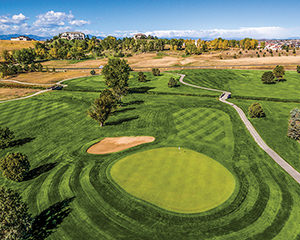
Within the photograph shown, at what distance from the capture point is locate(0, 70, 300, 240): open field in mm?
28266

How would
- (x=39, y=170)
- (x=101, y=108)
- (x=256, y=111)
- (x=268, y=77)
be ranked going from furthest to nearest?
(x=268, y=77) → (x=256, y=111) → (x=101, y=108) → (x=39, y=170)

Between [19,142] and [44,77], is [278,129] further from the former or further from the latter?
[44,77]

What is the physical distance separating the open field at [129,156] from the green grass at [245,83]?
26.2m

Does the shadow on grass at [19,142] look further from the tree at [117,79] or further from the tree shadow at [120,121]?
the tree at [117,79]

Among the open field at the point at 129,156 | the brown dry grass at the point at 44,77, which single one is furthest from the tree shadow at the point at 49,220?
the brown dry grass at the point at 44,77

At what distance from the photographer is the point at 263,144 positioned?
166 ft

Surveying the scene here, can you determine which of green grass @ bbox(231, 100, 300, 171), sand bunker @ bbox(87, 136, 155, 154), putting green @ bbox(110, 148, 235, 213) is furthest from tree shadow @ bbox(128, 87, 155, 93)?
putting green @ bbox(110, 148, 235, 213)

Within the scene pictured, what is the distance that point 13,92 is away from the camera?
339 ft

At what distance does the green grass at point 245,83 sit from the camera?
307 feet

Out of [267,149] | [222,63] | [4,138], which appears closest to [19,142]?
[4,138]

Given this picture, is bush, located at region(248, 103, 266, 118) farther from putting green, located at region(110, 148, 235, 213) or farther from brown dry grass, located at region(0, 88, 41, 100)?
brown dry grass, located at region(0, 88, 41, 100)

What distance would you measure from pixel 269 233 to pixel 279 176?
15426 mm

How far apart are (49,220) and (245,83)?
117m

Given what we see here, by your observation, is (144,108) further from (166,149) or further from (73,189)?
(73,189)
